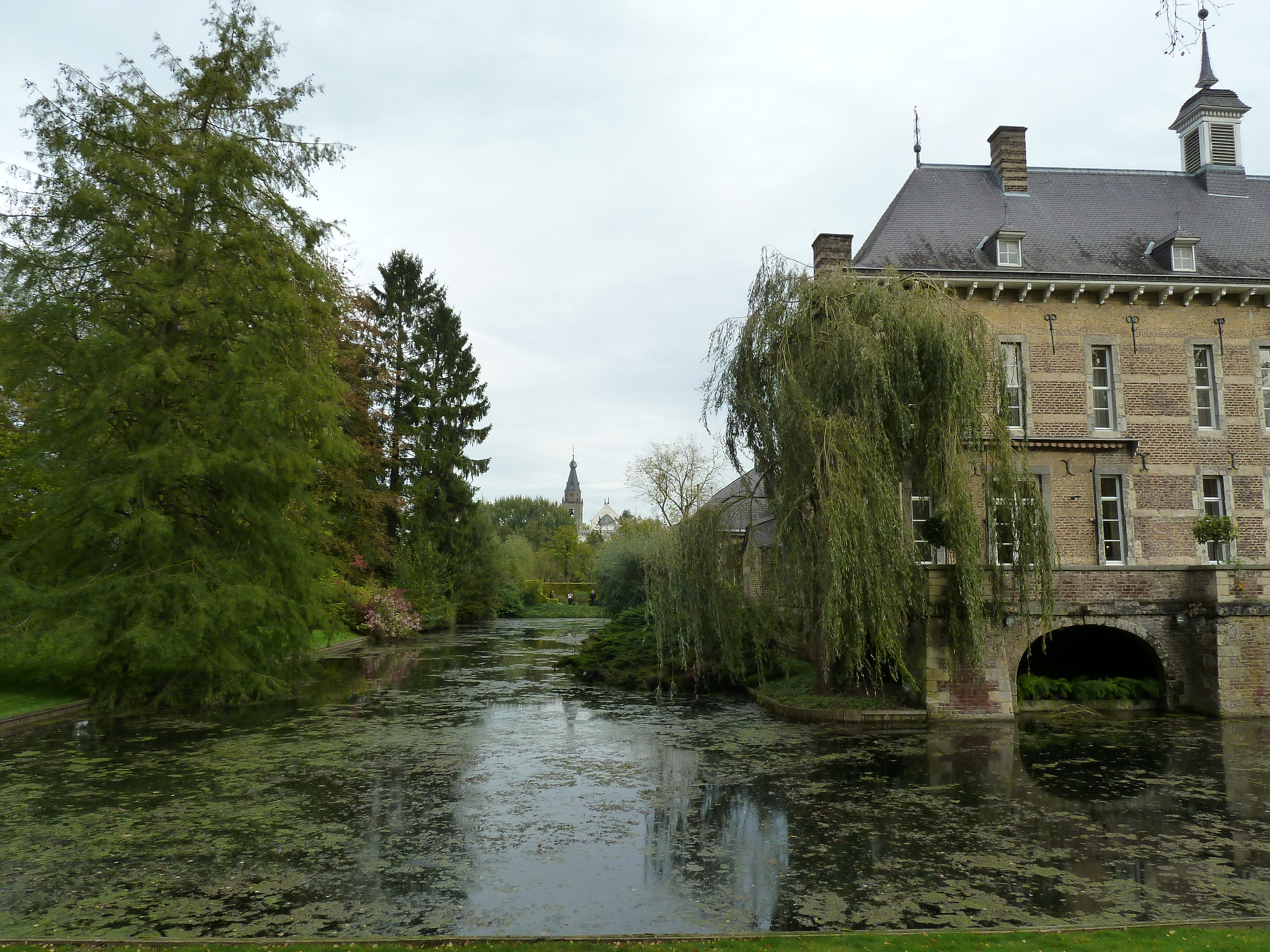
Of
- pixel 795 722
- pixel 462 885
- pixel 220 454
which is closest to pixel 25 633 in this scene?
pixel 220 454

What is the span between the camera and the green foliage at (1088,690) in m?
15.5

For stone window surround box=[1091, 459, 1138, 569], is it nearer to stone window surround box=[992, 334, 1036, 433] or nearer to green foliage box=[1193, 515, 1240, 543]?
stone window surround box=[992, 334, 1036, 433]

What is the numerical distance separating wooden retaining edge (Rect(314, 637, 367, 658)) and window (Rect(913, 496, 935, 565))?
15.4m

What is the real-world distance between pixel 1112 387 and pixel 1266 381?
11.6ft

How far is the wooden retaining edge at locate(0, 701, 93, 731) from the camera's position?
43.9 ft

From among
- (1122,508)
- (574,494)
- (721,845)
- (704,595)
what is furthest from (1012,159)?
(574,494)

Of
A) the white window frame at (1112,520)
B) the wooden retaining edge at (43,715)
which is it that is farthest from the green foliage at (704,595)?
the wooden retaining edge at (43,715)

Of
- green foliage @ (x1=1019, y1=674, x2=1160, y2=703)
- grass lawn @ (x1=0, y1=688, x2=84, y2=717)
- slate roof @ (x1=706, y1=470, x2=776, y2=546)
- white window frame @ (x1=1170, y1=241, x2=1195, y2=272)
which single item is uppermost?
white window frame @ (x1=1170, y1=241, x2=1195, y2=272)

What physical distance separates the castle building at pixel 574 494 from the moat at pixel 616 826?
404ft

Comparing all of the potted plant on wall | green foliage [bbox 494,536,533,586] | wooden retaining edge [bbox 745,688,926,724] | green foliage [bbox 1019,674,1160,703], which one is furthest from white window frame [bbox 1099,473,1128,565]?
green foliage [bbox 494,536,533,586]

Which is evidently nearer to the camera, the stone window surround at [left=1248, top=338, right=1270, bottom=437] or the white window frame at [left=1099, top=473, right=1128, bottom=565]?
the white window frame at [left=1099, top=473, right=1128, bottom=565]

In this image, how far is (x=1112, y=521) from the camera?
18.2 m

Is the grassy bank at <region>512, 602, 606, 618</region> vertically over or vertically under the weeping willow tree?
under

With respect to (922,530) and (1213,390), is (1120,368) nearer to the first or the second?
(1213,390)
